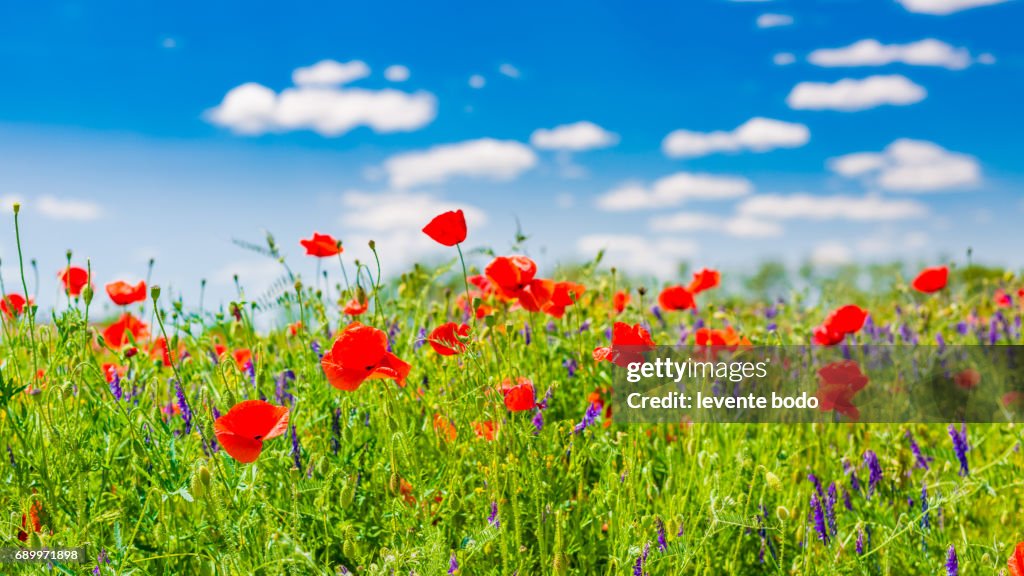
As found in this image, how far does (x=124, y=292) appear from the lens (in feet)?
9.05

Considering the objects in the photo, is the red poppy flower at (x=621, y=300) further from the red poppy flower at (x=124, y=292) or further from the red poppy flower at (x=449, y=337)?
the red poppy flower at (x=124, y=292)

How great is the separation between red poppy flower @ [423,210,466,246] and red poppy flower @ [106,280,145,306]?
123cm

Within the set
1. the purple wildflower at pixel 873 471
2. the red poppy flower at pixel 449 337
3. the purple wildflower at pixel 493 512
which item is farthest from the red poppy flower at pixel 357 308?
the purple wildflower at pixel 873 471

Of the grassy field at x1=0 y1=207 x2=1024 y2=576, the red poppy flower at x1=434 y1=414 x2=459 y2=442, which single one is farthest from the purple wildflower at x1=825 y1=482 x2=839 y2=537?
the red poppy flower at x1=434 y1=414 x2=459 y2=442

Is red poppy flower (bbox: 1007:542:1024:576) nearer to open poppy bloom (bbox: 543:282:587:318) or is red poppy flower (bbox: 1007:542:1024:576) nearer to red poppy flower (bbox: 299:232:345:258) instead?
open poppy bloom (bbox: 543:282:587:318)

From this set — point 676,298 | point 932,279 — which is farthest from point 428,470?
point 932,279

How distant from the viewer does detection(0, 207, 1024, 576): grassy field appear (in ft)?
5.70

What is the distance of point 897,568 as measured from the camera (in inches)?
87.7

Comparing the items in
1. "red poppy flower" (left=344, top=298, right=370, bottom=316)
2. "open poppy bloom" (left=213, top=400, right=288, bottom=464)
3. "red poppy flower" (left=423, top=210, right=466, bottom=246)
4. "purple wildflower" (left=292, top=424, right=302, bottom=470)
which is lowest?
"purple wildflower" (left=292, top=424, right=302, bottom=470)

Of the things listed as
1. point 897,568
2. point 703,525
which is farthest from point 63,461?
point 897,568

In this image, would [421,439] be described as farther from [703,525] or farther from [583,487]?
[703,525]

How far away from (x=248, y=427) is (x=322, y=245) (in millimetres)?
1003

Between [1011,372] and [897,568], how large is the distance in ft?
6.21

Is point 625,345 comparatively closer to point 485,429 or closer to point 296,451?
point 485,429
